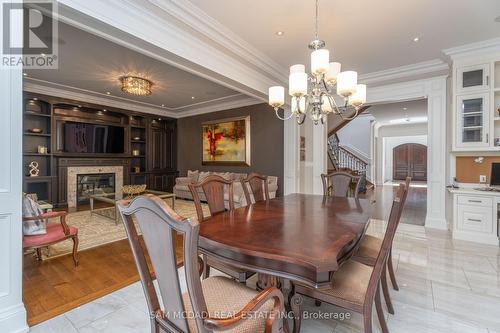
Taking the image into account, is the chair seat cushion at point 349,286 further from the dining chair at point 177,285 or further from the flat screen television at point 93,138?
the flat screen television at point 93,138

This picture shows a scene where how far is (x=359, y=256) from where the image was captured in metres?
1.92

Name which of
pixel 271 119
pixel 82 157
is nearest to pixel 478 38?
pixel 271 119

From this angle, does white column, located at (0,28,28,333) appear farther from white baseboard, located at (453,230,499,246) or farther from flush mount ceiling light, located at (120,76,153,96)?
white baseboard, located at (453,230,499,246)

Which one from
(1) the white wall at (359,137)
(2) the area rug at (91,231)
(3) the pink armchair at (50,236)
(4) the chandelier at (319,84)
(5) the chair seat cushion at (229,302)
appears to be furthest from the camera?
(1) the white wall at (359,137)

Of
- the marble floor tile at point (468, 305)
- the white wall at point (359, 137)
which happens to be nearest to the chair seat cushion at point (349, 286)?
the marble floor tile at point (468, 305)

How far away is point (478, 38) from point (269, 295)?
A: 14.5ft

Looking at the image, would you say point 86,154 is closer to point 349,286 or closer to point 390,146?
point 349,286

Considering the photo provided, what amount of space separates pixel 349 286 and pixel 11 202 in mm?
2325

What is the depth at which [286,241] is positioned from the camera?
53.1 inches

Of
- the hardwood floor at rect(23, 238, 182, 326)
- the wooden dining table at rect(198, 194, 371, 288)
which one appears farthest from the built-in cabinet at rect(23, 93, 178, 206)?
the wooden dining table at rect(198, 194, 371, 288)

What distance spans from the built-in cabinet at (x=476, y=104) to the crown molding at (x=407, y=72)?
1.09ft

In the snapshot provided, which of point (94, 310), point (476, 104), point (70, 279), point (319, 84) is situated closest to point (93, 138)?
point (70, 279)

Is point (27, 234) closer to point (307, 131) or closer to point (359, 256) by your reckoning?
point (359, 256)
